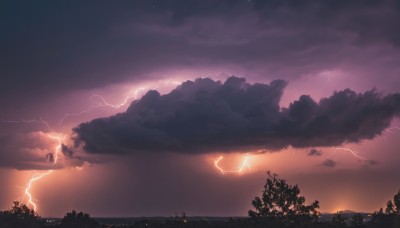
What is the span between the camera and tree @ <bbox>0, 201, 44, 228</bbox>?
147000 mm

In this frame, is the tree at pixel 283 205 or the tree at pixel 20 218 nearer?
the tree at pixel 283 205

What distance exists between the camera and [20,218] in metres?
149

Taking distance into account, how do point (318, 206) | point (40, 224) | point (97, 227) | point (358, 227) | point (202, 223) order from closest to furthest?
point (358, 227)
point (318, 206)
point (202, 223)
point (97, 227)
point (40, 224)

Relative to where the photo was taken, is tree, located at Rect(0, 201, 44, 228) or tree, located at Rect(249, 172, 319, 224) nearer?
tree, located at Rect(249, 172, 319, 224)

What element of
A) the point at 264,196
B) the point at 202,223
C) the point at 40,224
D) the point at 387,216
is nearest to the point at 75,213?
the point at 40,224

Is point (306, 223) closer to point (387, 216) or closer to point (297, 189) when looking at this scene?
point (297, 189)

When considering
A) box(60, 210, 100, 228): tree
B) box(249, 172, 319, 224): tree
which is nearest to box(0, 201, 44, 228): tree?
box(60, 210, 100, 228): tree

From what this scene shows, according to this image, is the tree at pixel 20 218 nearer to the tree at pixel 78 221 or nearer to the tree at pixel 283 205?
the tree at pixel 78 221

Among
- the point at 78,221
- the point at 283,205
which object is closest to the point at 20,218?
the point at 78,221

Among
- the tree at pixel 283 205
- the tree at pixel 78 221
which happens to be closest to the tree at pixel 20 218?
the tree at pixel 78 221

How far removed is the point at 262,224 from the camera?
92.6 m

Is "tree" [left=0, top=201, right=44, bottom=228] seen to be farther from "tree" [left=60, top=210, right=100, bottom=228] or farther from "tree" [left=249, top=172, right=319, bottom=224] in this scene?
"tree" [left=249, top=172, right=319, bottom=224]

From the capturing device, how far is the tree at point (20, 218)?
147000 millimetres

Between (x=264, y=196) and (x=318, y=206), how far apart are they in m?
9.38
